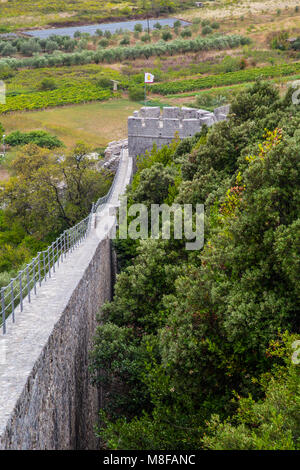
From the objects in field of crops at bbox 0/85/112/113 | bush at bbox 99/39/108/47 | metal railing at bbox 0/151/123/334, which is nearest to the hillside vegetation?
metal railing at bbox 0/151/123/334

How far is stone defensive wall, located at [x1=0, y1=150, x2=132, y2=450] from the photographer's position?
6.05 metres

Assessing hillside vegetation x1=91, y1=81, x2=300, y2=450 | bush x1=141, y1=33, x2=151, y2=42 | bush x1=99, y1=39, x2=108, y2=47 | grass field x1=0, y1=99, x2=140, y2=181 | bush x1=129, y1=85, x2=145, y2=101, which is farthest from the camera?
bush x1=141, y1=33, x2=151, y2=42

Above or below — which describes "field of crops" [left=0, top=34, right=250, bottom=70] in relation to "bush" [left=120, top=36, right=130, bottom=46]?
below

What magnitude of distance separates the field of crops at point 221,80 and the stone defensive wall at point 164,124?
26654 millimetres

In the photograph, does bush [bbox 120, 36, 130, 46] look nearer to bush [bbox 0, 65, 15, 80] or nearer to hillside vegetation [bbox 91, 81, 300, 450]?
bush [bbox 0, 65, 15, 80]

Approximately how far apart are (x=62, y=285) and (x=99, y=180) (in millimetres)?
15442

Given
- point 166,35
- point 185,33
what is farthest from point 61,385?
point 185,33

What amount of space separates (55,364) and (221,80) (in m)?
46.8

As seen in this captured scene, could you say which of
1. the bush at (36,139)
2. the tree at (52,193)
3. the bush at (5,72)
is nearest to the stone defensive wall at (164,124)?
the tree at (52,193)

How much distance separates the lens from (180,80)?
56219mm

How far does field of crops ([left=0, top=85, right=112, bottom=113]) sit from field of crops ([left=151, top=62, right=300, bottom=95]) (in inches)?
199

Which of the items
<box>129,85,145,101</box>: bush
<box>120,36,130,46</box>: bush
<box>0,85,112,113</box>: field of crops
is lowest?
<box>0,85,112,113</box>: field of crops

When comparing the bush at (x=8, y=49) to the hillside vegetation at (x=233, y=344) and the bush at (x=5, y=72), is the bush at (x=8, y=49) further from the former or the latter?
the hillside vegetation at (x=233, y=344)

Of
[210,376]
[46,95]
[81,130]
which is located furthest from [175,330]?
[46,95]
